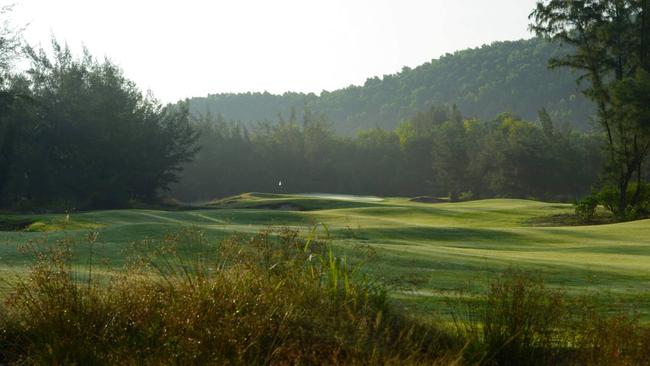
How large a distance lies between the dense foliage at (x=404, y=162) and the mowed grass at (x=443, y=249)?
159 feet

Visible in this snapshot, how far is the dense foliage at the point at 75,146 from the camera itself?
180ft

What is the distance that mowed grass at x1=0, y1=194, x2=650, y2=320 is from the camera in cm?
1425

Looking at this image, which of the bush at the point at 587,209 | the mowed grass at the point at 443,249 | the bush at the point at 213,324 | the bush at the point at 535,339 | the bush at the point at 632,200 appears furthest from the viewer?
the bush at the point at 632,200

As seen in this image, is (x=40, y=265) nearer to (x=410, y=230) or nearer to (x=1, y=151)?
(x=410, y=230)

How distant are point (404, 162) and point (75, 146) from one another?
71.4 metres

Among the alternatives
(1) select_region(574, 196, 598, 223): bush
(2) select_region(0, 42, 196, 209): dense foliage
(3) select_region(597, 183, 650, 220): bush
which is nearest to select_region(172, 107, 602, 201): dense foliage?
(2) select_region(0, 42, 196, 209): dense foliage

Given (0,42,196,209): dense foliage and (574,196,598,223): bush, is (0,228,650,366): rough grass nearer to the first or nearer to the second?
(574,196,598,223): bush

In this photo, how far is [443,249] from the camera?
2306cm

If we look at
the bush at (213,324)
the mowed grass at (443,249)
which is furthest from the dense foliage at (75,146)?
the bush at (213,324)

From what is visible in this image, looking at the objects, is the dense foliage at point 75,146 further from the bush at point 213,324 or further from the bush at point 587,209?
the bush at point 213,324

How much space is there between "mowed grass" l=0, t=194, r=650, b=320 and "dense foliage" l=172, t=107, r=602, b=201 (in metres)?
48.5

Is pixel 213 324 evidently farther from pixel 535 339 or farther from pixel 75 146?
pixel 75 146

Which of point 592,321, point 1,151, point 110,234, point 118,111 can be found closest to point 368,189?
point 118,111

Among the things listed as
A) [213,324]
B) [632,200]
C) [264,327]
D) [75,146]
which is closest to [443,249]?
[264,327]
